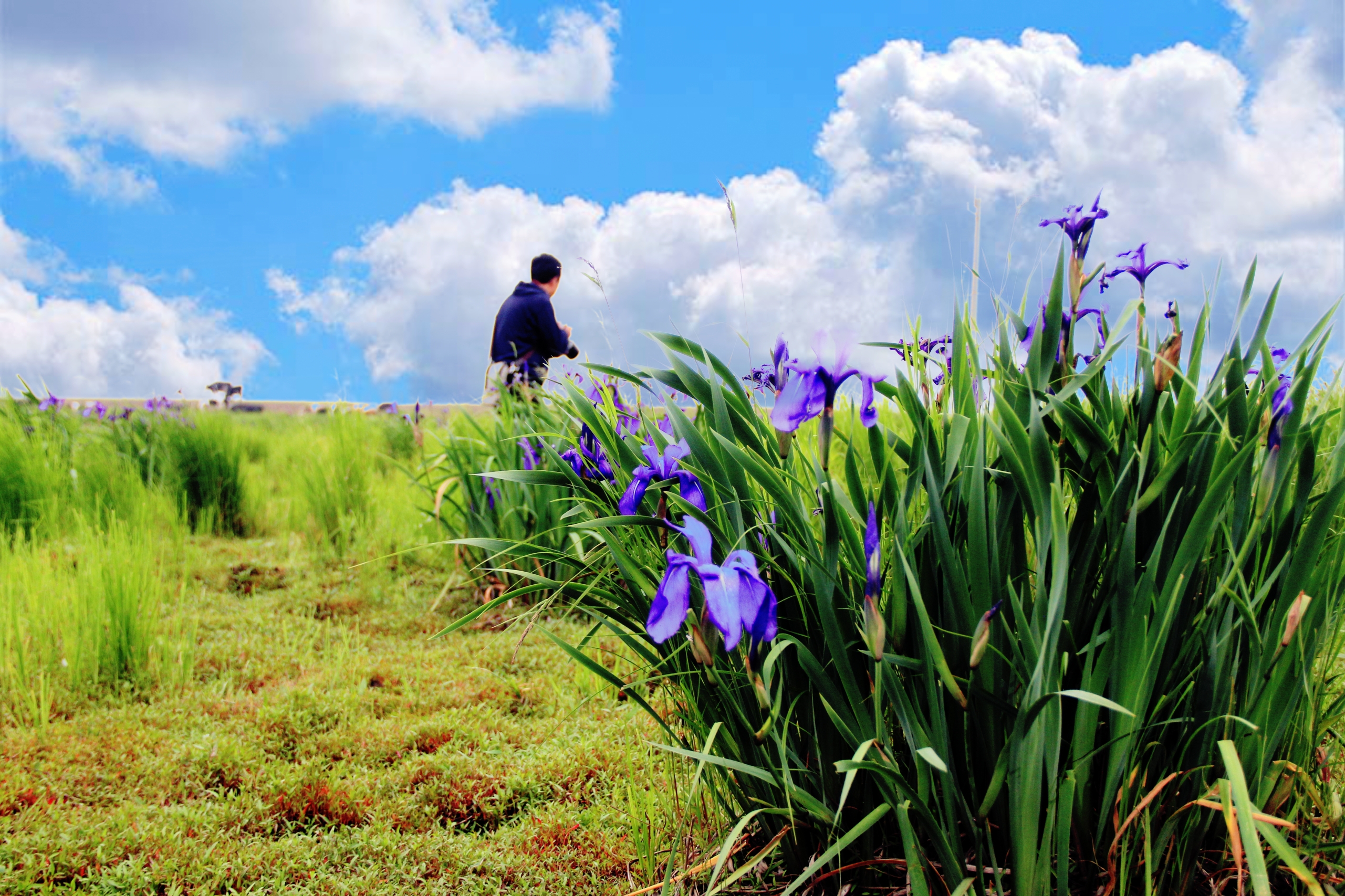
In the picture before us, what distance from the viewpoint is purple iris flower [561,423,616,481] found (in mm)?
1756

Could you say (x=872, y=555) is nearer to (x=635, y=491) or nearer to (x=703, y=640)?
(x=703, y=640)

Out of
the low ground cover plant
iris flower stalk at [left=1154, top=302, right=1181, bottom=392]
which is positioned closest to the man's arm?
the low ground cover plant

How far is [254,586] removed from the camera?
484 centimetres

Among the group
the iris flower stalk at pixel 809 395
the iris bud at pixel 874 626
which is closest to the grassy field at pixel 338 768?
the iris bud at pixel 874 626

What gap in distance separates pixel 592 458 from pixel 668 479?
12.6 inches

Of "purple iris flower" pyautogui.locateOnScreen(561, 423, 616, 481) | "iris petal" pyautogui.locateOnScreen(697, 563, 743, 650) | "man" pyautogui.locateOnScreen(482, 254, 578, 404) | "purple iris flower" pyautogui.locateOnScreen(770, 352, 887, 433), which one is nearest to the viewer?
"iris petal" pyautogui.locateOnScreen(697, 563, 743, 650)

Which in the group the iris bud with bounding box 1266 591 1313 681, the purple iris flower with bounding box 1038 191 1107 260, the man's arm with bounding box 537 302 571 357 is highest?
the man's arm with bounding box 537 302 571 357

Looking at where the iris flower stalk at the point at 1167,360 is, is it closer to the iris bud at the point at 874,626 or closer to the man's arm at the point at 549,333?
the iris bud at the point at 874,626

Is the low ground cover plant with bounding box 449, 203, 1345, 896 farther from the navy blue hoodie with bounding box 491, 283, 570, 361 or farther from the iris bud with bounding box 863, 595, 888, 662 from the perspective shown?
the navy blue hoodie with bounding box 491, 283, 570, 361

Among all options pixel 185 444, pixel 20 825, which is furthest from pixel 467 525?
pixel 185 444

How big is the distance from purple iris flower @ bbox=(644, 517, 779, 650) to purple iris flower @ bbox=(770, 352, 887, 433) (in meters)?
0.22

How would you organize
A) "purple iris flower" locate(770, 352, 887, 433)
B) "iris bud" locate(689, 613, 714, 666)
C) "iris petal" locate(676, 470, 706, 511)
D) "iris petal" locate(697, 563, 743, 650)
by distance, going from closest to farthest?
"iris petal" locate(697, 563, 743, 650) < "iris bud" locate(689, 613, 714, 666) < "purple iris flower" locate(770, 352, 887, 433) < "iris petal" locate(676, 470, 706, 511)

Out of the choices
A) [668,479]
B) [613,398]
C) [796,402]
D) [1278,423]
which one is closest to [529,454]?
[613,398]

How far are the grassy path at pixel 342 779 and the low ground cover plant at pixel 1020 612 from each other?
0.48 metres
